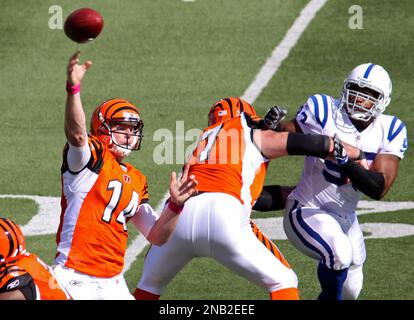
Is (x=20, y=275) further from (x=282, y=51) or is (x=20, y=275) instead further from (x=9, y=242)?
(x=282, y=51)

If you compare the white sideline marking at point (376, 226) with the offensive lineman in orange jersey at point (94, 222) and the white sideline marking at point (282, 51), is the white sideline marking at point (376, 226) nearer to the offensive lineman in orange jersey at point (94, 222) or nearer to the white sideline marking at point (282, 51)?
the white sideline marking at point (282, 51)

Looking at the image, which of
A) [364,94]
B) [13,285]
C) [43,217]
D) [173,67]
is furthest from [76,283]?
[173,67]

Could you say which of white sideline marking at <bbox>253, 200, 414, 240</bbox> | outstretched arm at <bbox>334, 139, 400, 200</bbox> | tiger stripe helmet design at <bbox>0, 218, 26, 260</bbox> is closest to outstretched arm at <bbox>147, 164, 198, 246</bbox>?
tiger stripe helmet design at <bbox>0, 218, 26, 260</bbox>

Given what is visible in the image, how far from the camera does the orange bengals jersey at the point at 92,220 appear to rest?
8133 millimetres

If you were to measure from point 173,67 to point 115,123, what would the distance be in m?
7.13

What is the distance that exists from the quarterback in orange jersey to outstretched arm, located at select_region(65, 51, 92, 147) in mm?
697

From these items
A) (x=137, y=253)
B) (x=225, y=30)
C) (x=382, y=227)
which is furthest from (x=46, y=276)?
(x=225, y=30)

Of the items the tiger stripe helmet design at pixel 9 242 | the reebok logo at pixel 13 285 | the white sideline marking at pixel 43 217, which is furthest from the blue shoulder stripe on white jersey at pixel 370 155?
the white sideline marking at pixel 43 217

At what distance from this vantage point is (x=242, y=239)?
831 centimetres

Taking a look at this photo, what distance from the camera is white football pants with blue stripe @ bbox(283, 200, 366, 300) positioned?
9188mm

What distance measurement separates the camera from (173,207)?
26.3ft

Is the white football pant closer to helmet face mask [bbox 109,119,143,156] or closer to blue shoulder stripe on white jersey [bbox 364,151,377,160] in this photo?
helmet face mask [bbox 109,119,143,156]

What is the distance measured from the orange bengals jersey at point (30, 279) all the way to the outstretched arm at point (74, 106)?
817 millimetres
